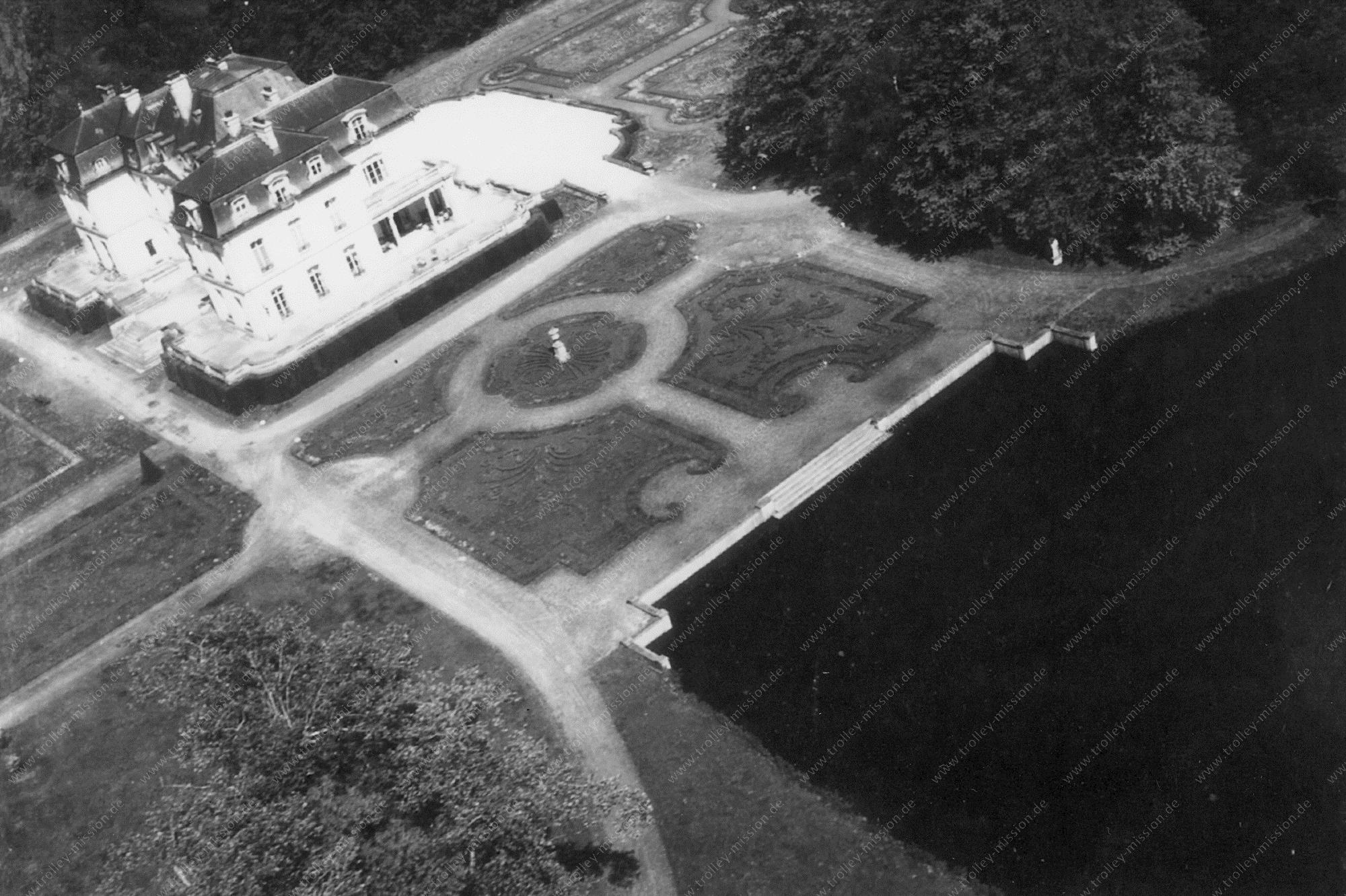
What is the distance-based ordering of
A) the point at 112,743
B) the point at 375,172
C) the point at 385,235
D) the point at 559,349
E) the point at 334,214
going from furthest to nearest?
the point at 385,235 → the point at 375,172 → the point at 334,214 → the point at 559,349 → the point at 112,743

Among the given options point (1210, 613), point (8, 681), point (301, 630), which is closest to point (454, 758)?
point (301, 630)

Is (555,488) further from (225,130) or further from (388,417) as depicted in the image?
(225,130)

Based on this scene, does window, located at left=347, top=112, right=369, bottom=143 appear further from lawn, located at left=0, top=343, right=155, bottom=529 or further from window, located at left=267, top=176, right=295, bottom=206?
lawn, located at left=0, top=343, right=155, bottom=529

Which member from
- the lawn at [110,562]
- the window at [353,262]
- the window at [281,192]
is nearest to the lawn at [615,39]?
the window at [353,262]

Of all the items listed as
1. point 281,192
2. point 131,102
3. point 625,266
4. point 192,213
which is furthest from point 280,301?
point 131,102

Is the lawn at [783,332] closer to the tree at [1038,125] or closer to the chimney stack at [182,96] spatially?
the tree at [1038,125]

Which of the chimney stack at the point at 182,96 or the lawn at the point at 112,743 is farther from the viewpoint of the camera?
the chimney stack at the point at 182,96
